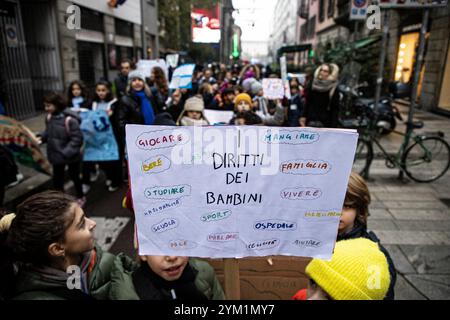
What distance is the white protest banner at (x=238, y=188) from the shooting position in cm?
124

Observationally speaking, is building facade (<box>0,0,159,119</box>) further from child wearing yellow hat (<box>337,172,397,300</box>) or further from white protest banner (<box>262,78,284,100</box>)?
child wearing yellow hat (<box>337,172,397,300</box>)

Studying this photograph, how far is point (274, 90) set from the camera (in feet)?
20.2

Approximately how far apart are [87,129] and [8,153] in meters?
1.09

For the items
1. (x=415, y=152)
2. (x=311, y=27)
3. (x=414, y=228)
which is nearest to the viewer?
(x=414, y=228)

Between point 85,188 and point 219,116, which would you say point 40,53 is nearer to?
point 85,188

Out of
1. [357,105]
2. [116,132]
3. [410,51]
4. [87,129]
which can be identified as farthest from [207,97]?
[410,51]

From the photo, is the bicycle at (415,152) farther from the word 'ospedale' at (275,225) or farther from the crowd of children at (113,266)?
the word 'ospedale' at (275,225)

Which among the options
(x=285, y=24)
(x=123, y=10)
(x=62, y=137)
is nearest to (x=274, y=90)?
(x=62, y=137)

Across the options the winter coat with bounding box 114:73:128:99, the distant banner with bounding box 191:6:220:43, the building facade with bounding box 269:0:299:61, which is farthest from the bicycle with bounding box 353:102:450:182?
the building facade with bounding box 269:0:299:61

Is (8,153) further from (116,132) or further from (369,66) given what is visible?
(369,66)

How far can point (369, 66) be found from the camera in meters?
12.5

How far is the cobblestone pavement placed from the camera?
3042mm

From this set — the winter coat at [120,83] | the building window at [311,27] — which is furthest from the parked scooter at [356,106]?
the building window at [311,27]

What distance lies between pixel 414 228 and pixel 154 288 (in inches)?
145
